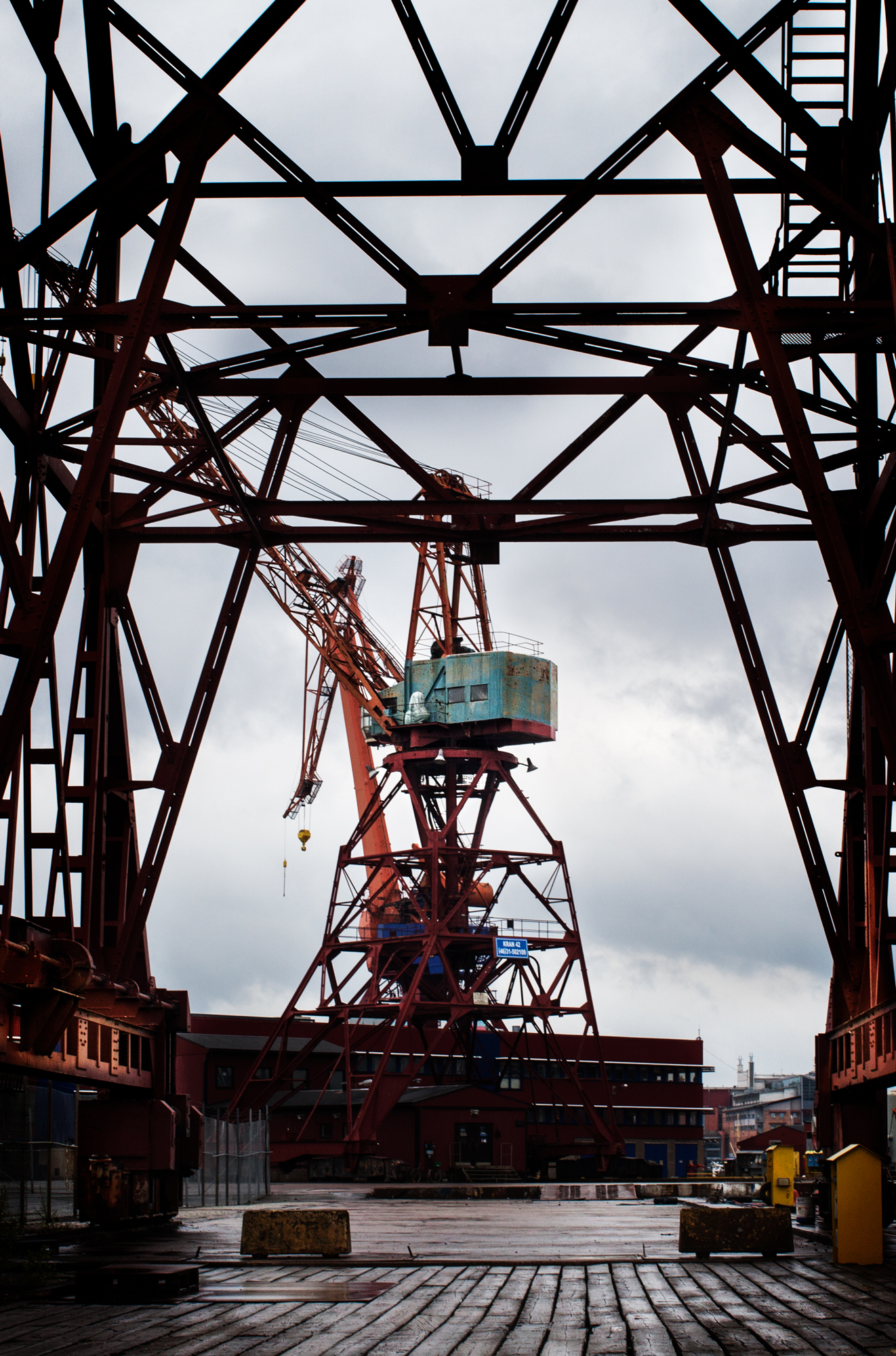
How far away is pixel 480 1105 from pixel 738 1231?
165ft

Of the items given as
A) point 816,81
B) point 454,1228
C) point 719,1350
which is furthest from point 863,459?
point 454,1228

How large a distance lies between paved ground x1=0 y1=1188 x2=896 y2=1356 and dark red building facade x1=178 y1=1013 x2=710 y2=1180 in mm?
41453

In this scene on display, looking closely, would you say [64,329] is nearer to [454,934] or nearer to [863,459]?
[863,459]

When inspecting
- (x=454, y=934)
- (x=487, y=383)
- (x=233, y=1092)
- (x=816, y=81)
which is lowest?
(x=233, y=1092)

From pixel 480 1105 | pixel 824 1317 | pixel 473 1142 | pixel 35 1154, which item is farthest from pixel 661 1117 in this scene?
pixel 824 1317

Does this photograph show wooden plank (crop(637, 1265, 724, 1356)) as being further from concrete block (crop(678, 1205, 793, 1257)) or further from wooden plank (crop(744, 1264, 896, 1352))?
concrete block (crop(678, 1205, 793, 1257))

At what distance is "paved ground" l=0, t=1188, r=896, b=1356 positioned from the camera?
8.80 m

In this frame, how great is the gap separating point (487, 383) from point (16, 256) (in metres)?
5.72

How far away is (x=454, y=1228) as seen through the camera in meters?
22.9

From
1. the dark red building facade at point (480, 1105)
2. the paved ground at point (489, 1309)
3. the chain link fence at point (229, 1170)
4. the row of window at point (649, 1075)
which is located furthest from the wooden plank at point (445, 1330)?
the row of window at point (649, 1075)

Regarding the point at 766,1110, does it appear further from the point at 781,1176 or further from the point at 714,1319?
the point at 714,1319

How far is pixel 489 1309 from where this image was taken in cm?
1073

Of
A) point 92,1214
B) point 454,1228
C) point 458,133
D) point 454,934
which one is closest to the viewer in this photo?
point 458,133

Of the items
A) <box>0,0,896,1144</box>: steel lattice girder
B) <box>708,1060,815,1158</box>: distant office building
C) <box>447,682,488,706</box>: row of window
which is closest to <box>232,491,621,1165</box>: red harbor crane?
<box>447,682,488,706</box>: row of window
